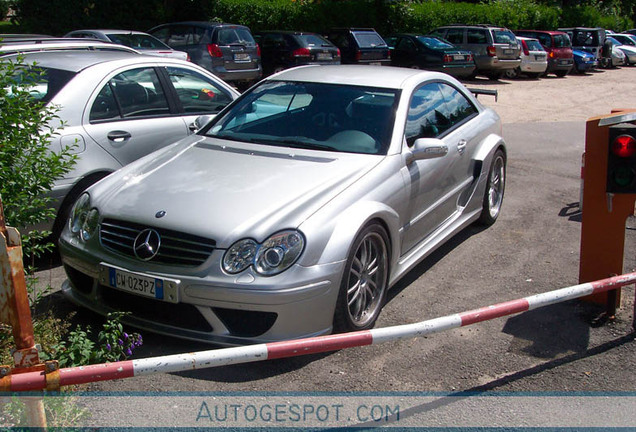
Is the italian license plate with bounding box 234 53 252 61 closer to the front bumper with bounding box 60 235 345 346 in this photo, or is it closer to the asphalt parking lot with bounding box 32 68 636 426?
the asphalt parking lot with bounding box 32 68 636 426

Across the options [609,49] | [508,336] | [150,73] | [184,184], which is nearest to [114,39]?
[150,73]

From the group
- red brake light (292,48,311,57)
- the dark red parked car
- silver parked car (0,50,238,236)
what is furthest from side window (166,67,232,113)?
the dark red parked car

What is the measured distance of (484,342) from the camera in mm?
4672

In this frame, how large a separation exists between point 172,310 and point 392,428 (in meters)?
1.50

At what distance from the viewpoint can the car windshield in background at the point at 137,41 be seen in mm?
16391

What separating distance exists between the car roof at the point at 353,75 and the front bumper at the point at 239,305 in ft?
6.88

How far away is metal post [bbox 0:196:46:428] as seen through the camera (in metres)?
3.01

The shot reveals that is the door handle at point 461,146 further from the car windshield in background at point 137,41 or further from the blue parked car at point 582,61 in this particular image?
the blue parked car at point 582,61

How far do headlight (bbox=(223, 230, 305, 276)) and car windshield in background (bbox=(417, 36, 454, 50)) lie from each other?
20.4 m

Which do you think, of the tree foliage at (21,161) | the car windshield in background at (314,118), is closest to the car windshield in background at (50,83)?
the car windshield in background at (314,118)

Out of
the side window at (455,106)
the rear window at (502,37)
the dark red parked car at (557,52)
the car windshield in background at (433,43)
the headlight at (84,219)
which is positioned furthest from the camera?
the dark red parked car at (557,52)

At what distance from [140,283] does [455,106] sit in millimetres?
3580

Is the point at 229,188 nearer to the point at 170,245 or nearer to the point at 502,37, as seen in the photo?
the point at 170,245

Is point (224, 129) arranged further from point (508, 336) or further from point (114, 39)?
point (114, 39)
